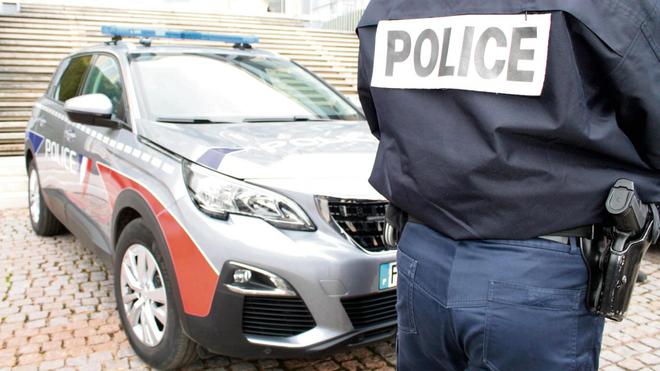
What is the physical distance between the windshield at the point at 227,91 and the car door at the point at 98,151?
18 cm

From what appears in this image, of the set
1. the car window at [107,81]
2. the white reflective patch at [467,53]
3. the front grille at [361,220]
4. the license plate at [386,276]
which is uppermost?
the white reflective patch at [467,53]

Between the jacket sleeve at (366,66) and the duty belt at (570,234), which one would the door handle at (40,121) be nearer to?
the jacket sleeve at (366,66)

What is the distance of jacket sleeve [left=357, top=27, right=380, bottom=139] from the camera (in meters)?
1.58

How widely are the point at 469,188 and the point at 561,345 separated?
1.26ft

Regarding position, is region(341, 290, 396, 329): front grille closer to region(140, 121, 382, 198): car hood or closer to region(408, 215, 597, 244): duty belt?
region(140, 121, 382, 198): car hood

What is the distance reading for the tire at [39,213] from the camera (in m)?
4.95

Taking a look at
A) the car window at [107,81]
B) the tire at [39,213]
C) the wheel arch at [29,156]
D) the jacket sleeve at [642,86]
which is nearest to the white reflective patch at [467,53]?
the jacket sleeve at [642,86]

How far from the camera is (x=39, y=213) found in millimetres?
5078

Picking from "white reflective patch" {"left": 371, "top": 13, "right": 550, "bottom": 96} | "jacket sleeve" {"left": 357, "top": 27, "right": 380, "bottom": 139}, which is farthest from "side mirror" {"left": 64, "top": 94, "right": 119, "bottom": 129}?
"white reflective patch" {"left": 371, "top": 13, "right": 550, "bottom": 96}

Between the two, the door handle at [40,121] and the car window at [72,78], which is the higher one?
the car window at [72,78]

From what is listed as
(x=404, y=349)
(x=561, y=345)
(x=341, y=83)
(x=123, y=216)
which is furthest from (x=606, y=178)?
(x=341, y=83)

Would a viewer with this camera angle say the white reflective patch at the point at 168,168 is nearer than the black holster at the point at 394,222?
No

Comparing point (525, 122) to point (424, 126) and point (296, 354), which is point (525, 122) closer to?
point (424, 126)

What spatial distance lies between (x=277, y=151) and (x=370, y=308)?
82 centimetres
